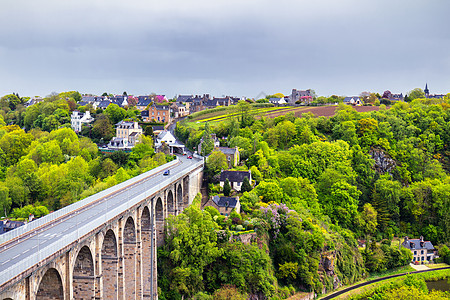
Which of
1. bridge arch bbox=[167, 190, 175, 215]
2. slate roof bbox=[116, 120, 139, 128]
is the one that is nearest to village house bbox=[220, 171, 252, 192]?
bridge arch bbox=[167, 190, 175, 215]

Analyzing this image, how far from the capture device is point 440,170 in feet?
246

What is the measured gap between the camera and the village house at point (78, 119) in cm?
9262

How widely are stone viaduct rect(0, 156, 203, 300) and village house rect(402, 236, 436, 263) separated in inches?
1319

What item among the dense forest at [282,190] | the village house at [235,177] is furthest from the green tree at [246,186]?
the village house at [235,177]

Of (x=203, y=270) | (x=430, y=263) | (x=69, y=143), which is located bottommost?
(x=430, y=263)

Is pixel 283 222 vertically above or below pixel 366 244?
above

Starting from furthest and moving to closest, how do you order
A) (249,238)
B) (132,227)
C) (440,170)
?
(440,170) < (249,238) < (132,227)

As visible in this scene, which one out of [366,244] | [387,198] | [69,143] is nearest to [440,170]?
[387,198]

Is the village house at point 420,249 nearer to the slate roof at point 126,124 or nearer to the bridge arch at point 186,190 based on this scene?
the bridge arch at point 186,190

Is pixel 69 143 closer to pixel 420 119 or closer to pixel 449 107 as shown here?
pixel 420 119

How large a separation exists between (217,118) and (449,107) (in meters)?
52.2

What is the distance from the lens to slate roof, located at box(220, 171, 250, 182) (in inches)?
2194

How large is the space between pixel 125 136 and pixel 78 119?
53.0 ft

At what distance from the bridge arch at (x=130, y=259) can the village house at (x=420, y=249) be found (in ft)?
136
